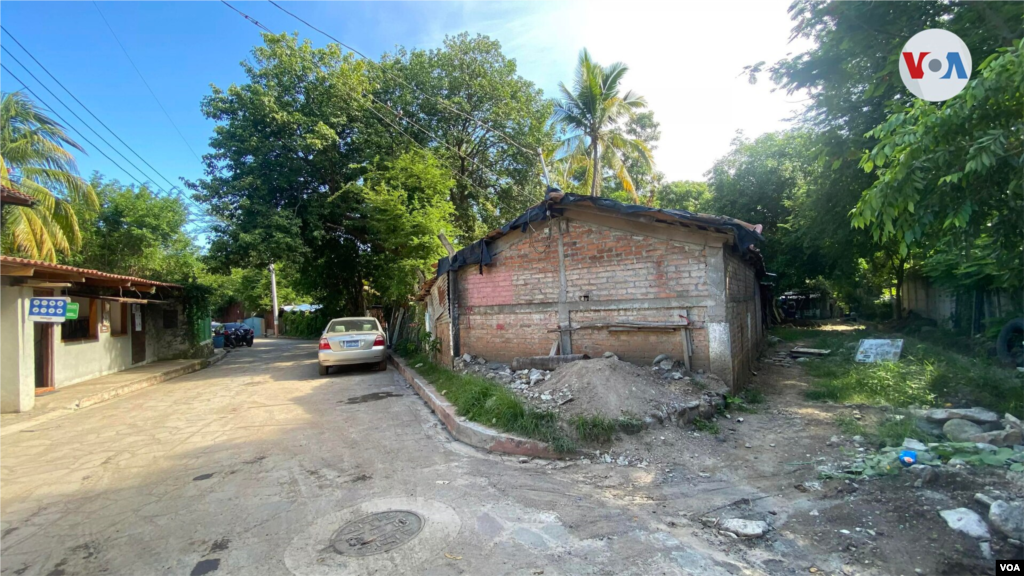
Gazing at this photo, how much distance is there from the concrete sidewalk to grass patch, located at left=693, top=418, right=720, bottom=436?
10.1 m

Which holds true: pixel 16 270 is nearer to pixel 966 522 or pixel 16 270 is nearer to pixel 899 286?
pixel 966 522

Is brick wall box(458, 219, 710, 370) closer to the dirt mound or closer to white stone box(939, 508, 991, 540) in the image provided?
the dirt mound

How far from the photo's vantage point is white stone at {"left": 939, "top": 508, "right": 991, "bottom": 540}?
2771 mm

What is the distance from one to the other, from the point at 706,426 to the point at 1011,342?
818cm

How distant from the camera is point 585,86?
53.5ft

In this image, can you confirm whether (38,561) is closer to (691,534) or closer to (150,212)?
(691,534)

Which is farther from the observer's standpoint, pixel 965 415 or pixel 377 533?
pixel 965 415

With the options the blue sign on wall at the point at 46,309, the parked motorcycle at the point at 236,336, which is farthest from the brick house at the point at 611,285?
the parked motorcycle at the point at 236,336

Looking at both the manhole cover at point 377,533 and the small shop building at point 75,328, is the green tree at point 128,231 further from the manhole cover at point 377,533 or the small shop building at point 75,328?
the manhole cover at point 377,533

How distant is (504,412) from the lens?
18.1 feet

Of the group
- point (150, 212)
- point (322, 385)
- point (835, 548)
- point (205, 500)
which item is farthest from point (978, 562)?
point (150, 212)

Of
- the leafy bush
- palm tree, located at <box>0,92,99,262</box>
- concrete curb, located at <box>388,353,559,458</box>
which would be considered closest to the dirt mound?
concrete curb, located at <box>388,353,559,458</box>

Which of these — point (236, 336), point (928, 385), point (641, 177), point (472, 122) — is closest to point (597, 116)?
point (472, 122)

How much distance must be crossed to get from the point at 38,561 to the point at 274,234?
43.7 ft
